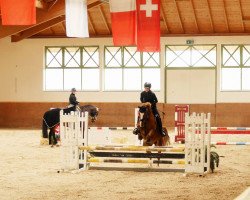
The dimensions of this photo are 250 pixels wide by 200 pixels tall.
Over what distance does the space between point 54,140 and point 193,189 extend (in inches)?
333

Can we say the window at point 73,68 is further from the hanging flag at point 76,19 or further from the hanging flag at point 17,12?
the hanging flag at point 17,12

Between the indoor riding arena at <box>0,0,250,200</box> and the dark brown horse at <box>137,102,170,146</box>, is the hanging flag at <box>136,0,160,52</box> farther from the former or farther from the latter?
the dark brown horse at <box>137,102,170,146</box>

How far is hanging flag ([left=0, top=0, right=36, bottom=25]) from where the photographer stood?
12.1 metres

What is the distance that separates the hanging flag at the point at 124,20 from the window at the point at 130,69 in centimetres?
922

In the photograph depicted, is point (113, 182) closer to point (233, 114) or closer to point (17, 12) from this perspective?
point (17, 12)

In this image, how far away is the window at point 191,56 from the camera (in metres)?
23.9

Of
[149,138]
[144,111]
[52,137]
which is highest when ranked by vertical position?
[144,111]

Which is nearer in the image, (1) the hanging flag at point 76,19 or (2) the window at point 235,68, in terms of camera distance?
(1) the hanging flag at point 76,19

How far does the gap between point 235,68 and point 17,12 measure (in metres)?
12.9

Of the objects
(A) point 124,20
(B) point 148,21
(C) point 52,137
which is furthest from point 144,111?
(C) point 52,137

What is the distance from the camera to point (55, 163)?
1233cm

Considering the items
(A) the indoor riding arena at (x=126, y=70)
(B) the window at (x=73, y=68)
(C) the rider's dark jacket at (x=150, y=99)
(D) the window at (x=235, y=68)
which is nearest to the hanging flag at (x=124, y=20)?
(A) the indoor riding arena at (x=126, y=70)

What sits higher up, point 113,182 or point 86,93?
point 86,93

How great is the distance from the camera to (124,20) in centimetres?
1468
